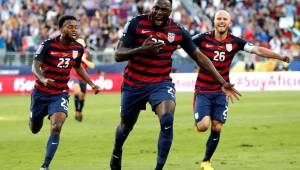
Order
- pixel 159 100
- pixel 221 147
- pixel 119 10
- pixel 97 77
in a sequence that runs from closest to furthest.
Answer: pixel 159 100
pixel 221 147
pixel 97 77
pixel 119 10

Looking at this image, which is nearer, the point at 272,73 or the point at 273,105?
the point at 273,105

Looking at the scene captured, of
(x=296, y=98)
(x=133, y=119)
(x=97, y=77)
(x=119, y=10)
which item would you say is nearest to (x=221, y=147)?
(x=133, y=119)

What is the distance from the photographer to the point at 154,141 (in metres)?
18.3

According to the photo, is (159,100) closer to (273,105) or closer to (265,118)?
(265,118)

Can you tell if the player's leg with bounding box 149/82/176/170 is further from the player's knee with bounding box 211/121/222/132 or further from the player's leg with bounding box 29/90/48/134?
the player's leg with bounding box 29/90/48/134

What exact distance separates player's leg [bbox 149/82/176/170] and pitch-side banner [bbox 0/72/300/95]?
79.3ft

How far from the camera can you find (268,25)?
1736 inches

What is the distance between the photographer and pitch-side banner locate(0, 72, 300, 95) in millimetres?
36656

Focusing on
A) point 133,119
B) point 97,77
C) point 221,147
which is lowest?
point 97,77

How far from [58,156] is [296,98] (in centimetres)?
1898

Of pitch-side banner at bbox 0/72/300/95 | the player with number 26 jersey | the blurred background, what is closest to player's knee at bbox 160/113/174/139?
the blurred background

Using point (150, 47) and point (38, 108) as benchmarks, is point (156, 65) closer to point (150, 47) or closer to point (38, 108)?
point (150, 47)

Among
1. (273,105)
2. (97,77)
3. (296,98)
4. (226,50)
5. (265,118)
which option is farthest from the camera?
(97,77)

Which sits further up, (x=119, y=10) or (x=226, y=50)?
(x=226, y=50)
